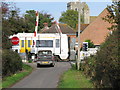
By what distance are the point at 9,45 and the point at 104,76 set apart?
41.2ft

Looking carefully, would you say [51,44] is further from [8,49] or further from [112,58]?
[112,58]

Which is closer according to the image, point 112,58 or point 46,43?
point 112,58

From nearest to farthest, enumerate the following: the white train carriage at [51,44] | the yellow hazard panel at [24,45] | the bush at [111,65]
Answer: the bush at [111,65]
the white train carriage at [51,44]
the yellow hazard panel at [24,45]

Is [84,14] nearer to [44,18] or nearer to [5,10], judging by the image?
[44,18]

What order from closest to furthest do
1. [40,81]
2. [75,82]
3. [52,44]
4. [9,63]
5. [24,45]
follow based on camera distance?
[75,82] → [40,81] → [9,63] → [52,44] → [24,45]

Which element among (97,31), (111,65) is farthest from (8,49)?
(97,31)

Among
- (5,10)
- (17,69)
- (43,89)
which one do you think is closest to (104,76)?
(43,89)

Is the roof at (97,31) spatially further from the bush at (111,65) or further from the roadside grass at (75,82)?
the bush at (111,65)

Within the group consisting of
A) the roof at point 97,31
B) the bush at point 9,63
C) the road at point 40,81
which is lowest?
the road at point 40,81

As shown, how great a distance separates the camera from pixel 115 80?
472 inches

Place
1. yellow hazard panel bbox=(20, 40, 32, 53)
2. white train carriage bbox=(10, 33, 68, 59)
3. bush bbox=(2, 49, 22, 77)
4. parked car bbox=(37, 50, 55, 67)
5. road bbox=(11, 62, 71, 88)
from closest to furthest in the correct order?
road bbox=(11, 62, 71, 88) < bush bbox=(2, 49, 22, 77) < parked car bbox=(37, 50, 55, 67) < white train carriage bbox=(10, 33, 68, 59) < yellow hazard panel bbox=(20, 40, 32, 53)

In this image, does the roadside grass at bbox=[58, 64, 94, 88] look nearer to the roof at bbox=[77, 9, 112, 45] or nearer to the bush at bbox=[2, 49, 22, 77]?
the bush at bbox=[2, 49, 22, 77]

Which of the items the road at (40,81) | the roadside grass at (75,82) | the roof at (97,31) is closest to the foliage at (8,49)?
the road at (40,81)

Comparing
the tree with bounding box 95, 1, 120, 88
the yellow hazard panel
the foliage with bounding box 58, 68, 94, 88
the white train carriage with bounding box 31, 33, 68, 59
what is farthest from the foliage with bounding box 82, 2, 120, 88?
the yellow hazard panel
